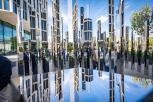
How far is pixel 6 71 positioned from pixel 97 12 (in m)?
1.22

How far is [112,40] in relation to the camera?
2.01 m

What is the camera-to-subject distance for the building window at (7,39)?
165 cm

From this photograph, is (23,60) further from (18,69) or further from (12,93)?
(12,93)

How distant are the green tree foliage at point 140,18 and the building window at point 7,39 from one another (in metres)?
1.05

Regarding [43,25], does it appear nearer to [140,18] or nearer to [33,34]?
[33,34]

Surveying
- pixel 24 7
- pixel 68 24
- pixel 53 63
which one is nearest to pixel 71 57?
pixel 53 63

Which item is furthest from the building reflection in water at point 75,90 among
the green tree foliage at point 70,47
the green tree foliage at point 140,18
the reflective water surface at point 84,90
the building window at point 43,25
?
the green tree foliage at point 140,18

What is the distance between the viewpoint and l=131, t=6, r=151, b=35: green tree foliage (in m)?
2.04

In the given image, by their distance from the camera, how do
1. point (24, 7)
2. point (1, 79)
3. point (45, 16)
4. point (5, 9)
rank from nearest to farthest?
point (1, 79), point (5, 9), point (24, 7), point (45, 16)

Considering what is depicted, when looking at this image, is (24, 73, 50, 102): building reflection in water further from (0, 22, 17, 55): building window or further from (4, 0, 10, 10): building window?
(4, 0, 10, 10): building window

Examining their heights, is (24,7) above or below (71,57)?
above

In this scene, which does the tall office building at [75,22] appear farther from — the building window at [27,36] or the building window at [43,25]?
the building window at [27,36]

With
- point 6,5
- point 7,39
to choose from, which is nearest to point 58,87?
point 7,39

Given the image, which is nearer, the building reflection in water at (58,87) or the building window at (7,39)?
the building reflection in water at (58,87)
